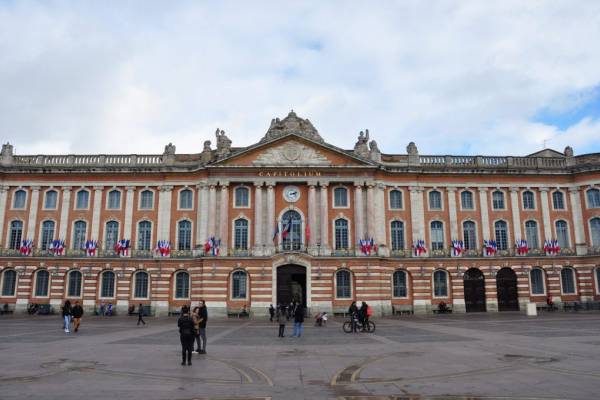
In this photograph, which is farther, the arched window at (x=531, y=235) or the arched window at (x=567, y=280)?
the arched window at (x=531, y=235)

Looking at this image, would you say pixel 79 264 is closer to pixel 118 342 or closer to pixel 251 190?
pixel 251 190

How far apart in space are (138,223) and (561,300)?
135ft

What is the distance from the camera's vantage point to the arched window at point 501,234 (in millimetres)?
49438

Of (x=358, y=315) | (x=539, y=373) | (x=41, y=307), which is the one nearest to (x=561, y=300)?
(x=358, y=315)

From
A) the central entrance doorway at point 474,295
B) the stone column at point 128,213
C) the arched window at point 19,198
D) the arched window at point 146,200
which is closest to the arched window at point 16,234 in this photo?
the arched window at point 19,198

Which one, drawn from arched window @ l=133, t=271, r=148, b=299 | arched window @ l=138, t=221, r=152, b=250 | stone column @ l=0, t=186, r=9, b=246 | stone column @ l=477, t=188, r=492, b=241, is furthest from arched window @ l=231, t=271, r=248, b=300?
stone column @ l=0, t=186, r=9, b=246

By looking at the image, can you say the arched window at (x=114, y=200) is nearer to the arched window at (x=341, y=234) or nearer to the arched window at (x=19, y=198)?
the arched window at (x=19, y=198)

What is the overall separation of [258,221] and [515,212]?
2509 centimetres

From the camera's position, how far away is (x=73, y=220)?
4894 centimetres

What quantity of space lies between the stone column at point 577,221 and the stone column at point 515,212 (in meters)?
5.58

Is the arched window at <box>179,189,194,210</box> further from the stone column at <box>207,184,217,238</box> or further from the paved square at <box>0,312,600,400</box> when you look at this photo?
the paved square at <box>0,312,600,400</box>

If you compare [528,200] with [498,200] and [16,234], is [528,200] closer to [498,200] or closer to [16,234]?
[498,200]

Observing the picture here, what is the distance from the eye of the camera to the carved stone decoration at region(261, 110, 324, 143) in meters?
47.0

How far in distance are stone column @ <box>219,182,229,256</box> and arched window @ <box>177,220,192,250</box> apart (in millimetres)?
3869
